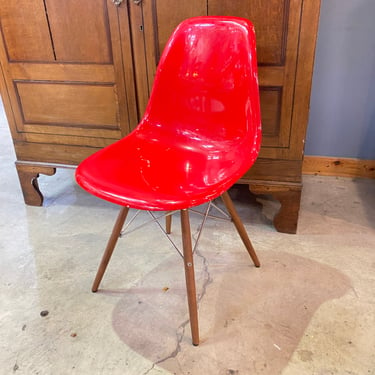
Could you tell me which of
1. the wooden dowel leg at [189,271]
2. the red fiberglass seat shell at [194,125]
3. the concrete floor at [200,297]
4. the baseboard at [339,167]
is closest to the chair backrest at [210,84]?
the red fiberglass seat shell at [194,125]

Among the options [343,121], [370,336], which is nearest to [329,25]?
[343,121]

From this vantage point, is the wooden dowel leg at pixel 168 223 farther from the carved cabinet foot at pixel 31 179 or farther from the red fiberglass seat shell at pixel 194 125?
the carved cabinet foot at pixel 31 179

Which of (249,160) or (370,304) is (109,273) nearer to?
(249,160)

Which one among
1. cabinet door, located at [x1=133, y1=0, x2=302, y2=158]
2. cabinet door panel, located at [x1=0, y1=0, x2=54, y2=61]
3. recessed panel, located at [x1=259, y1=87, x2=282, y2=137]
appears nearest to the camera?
cabinet door, located at [x1=133, y1=0, x2=302, y2=158]

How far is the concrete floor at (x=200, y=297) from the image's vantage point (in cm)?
109

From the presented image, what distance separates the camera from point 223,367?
1064mm

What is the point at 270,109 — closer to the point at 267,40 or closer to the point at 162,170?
the point at 267,40

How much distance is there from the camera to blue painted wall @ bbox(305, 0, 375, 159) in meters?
1.75

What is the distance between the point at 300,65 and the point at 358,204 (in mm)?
806

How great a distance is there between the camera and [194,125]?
1283mm

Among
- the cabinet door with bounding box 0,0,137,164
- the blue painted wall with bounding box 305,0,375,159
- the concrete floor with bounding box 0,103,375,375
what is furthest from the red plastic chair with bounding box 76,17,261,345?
the blue painted wall with bounding box 305,0,375,159

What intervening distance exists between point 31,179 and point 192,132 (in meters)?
0.99

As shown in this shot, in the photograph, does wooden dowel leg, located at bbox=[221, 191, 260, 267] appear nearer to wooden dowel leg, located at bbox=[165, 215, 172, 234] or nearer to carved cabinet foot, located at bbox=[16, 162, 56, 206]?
wooden dowel leg, located at bbox=[165, 215, 172, 234]

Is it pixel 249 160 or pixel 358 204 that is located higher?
pixel 249 160
